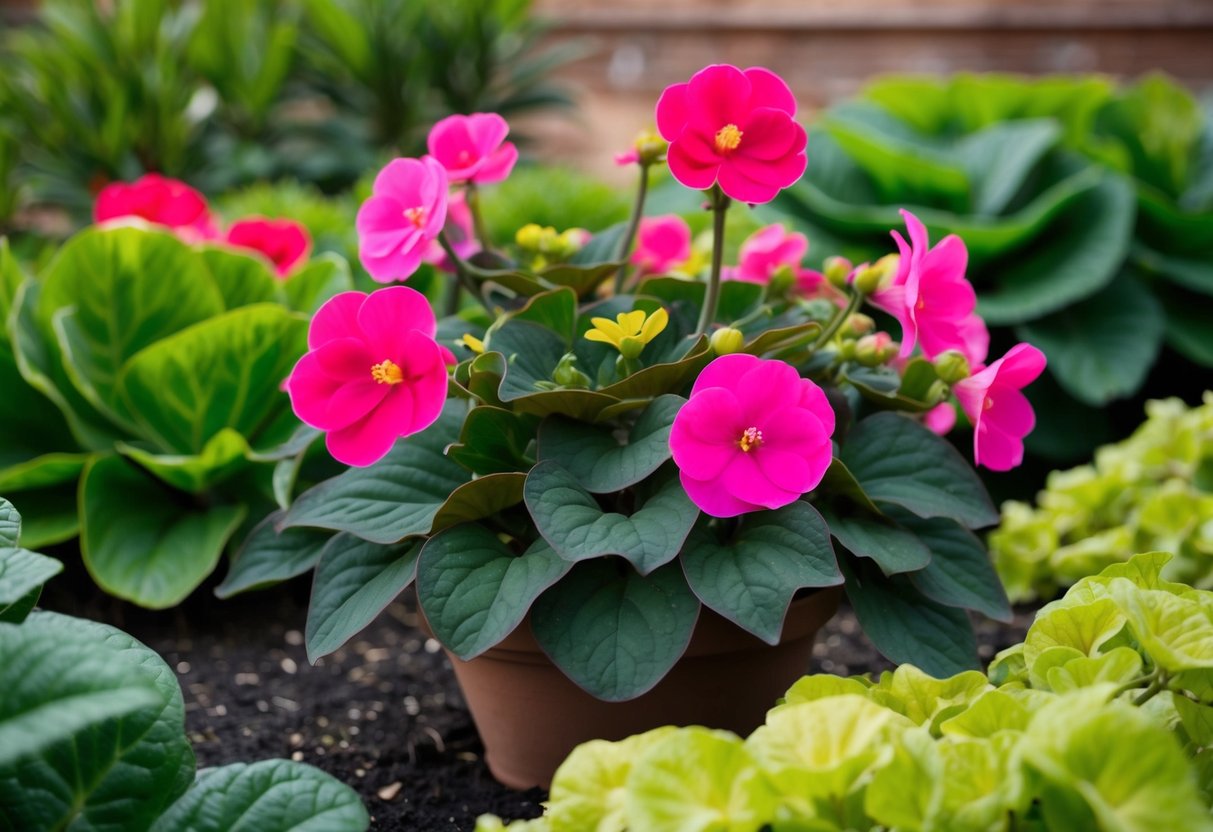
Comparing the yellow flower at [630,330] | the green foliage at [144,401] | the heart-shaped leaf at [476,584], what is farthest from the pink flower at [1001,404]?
the green foliage at [144,401]

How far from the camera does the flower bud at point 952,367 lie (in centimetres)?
110

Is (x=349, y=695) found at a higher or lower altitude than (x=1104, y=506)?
lower

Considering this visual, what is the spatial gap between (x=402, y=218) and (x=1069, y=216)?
72.2 inches

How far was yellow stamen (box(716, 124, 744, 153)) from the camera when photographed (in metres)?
1.00

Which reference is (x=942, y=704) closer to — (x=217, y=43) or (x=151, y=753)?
(x=151, y=753)

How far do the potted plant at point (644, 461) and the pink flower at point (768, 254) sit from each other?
101 mm

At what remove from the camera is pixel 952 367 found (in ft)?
3.62

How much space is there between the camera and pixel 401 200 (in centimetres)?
114

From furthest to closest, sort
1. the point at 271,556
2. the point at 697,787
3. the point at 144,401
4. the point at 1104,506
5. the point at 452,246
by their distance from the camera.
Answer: the point at 1104,506
the point at 144,401
the point at 452,246
the point at 271,556
the point at 697,787

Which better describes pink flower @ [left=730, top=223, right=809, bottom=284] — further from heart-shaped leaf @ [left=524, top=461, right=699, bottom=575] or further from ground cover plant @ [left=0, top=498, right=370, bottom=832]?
ground cover plant @ [left=0, top=498, right=370, bottom=832]

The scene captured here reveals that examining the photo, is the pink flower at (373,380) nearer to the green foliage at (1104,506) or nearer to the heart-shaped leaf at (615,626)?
the heart-shaped leaf at (615,626)

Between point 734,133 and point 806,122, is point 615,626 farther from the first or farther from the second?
point 806,122

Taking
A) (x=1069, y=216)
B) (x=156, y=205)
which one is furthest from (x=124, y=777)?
(x=1069, y=216)

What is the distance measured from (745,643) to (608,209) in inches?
76.3
